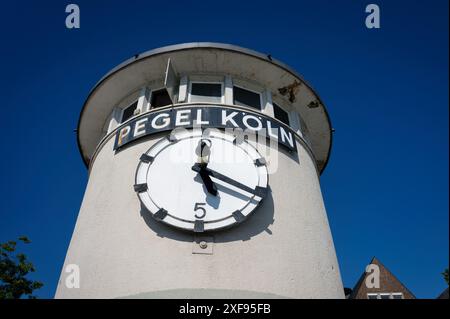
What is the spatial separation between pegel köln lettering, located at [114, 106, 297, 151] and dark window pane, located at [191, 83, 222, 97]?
803 mm

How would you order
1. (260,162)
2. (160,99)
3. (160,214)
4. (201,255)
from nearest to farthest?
(201,255) < (160,214) < (260,162) < (160,99)

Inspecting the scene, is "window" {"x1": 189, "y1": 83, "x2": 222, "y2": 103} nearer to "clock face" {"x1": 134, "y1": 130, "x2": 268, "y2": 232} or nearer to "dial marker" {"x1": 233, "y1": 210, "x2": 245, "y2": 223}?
"clock face" {"x1": 134, "y1": 130, "x2": 268, "y2": 232}

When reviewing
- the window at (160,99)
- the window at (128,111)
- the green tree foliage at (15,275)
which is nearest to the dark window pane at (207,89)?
the window at (160,99)

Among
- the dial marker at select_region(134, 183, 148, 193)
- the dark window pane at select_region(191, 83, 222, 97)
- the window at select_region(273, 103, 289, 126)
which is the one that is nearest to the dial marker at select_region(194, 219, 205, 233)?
the dial marker at select_region(134, 183, 148, 193)

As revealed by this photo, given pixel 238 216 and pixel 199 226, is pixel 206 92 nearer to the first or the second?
pixel 238 216

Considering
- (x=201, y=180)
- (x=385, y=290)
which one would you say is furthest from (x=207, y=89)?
(x=385, y=290)

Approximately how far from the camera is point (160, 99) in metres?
8.77

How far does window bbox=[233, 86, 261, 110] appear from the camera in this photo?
8492 mm

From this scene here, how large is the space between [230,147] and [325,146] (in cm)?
371

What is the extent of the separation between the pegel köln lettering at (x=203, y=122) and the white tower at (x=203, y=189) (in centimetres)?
2

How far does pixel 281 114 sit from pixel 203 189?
125 inches

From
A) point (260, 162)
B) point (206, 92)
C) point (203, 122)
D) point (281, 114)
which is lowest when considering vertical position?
point (260, 162)

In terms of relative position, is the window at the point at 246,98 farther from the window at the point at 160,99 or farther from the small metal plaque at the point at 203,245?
the small metal plaque at the point at 203,245
